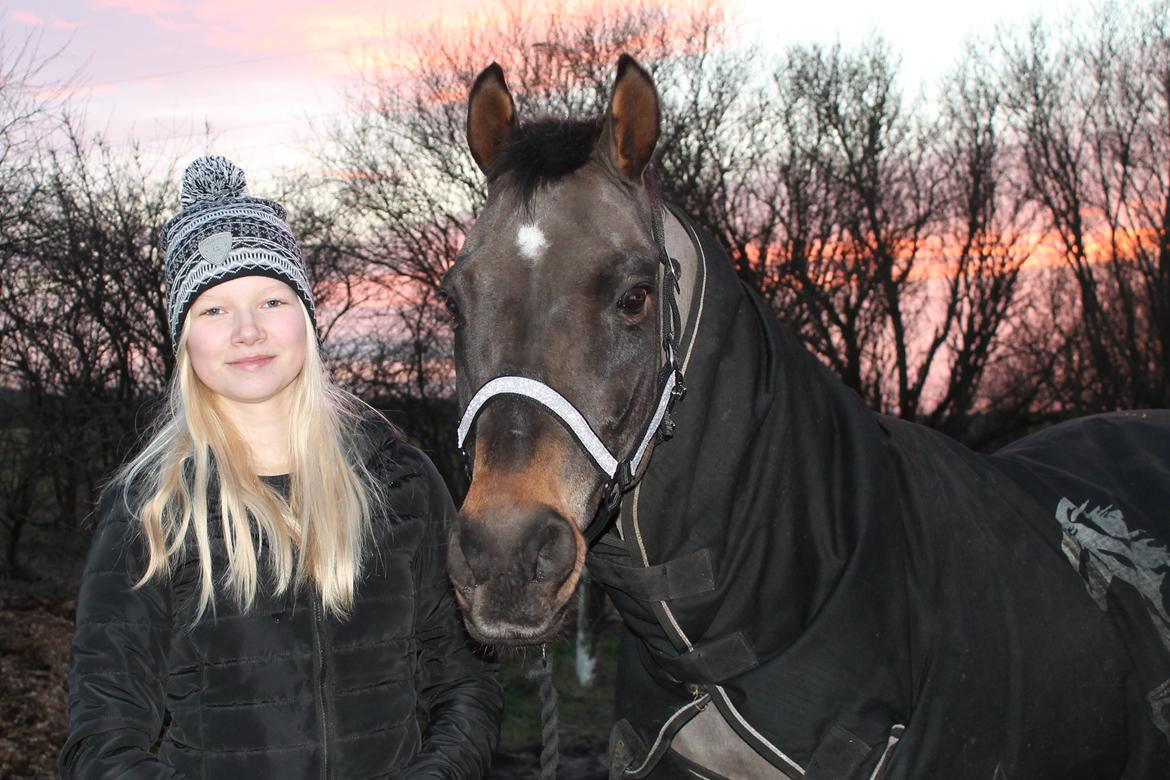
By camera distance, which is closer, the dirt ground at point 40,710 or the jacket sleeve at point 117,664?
the jacket sleeve at point 117,664

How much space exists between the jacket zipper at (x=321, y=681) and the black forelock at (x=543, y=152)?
100cm

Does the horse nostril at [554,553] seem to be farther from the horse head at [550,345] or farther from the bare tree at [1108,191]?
the bare tree at [1108,191]

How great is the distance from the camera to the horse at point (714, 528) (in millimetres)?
2045

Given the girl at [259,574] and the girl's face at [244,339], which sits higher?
the girl's face at [244,339]

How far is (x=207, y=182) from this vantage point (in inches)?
90.8

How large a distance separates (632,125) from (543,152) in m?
0.22

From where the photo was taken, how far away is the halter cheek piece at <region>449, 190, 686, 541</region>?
6.63 ft

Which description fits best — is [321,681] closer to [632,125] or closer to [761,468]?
[761,468]

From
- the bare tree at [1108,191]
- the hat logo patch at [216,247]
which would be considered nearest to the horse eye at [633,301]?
the hat logo patch at [216,247]

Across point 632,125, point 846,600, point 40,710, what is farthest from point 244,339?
point 40,710

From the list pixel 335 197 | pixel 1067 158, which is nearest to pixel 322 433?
pixel 335 197

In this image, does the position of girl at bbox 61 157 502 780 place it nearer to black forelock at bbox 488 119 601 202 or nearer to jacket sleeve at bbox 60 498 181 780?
jacket sleeve at bbox 60 498 181 780

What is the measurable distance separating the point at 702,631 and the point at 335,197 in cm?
1725

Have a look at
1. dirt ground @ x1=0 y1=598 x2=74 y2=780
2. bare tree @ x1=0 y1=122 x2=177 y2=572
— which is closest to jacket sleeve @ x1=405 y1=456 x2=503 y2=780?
dirt ground @ x1=0 y1=598 x2=74 y2=780
